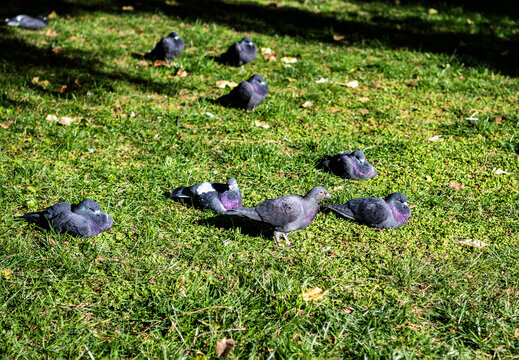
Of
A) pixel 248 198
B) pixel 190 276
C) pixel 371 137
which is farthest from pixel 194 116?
pixel 190 276

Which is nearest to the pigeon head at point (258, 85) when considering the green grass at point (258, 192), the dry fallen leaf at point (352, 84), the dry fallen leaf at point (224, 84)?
the green grass at point (258, 192)

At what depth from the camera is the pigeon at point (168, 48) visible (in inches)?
250

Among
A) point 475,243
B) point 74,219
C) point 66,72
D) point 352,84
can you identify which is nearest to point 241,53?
point 352,84

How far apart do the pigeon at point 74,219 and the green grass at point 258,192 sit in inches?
3.3

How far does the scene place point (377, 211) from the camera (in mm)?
3502

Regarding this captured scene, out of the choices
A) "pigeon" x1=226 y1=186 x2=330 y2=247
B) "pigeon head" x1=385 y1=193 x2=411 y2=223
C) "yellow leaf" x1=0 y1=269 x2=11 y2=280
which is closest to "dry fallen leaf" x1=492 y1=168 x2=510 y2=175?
"pigeon head" x1=385 y1=193 x2=411 y2=223

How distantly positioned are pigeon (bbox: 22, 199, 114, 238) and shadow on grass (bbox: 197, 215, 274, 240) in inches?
30.7

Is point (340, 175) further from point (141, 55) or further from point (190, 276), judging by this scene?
point (141, 55)

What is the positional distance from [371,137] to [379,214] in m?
1.69

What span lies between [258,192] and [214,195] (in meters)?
0.55

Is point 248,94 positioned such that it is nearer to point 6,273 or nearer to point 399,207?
point 399,207

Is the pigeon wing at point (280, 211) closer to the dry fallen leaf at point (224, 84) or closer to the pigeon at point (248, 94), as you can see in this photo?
the pigeon at point (248, 94)

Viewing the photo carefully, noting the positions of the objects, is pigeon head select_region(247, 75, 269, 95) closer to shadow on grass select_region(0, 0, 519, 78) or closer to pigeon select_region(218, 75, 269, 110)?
pigeon select_region(218, 75, 269, 110)

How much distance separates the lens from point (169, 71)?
20.7 ft
